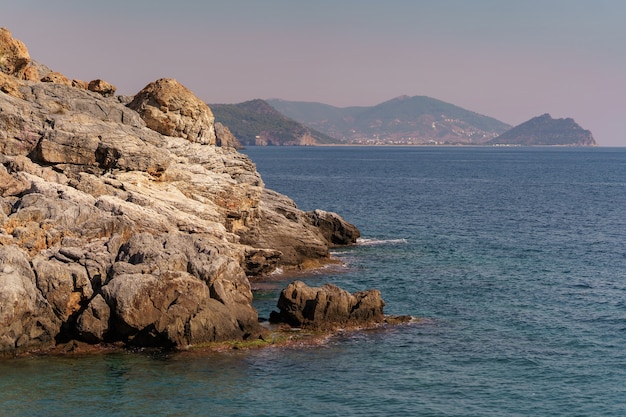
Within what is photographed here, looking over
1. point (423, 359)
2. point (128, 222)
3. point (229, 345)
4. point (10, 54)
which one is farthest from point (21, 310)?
point (10, 54)

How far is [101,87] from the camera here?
73250 millimetres

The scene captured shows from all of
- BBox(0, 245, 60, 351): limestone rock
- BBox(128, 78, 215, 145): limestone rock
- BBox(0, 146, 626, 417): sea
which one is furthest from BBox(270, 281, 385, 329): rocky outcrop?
BBox(128, 78, 215, 145): limestone rock

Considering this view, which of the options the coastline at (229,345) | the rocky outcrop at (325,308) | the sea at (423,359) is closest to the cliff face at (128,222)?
the coastline at (229,345)

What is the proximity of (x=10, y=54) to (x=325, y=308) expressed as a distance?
38.6 metres

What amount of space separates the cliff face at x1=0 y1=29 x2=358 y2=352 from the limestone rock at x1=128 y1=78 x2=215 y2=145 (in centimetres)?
12

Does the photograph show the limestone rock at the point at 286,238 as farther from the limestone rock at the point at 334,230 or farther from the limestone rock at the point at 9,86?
the limestone rock at the point at 9,86

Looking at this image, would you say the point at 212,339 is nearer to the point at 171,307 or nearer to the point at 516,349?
the point at 171,307

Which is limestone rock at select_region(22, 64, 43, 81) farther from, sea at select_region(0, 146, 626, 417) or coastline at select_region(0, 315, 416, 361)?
coastline at select_region(0, 315, 416, 361)

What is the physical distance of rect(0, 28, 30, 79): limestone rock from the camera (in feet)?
221

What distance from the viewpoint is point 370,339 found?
44.7 metres

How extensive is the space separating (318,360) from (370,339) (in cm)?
476

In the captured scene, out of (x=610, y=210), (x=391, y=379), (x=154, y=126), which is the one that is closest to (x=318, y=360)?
(x=391, y=379)

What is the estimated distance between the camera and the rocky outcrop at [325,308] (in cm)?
4653

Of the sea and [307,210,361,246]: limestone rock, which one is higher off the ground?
[307,210,361,246]: limestone rock
